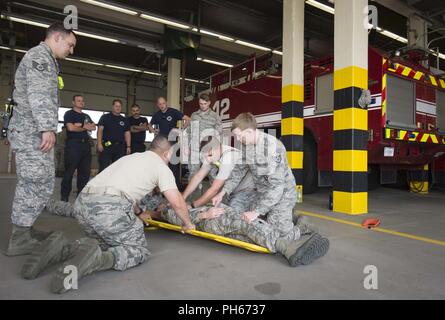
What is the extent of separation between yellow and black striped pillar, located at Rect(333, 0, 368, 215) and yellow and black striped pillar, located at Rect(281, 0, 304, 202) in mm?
903

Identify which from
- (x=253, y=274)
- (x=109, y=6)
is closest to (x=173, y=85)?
(x=109, y=6)

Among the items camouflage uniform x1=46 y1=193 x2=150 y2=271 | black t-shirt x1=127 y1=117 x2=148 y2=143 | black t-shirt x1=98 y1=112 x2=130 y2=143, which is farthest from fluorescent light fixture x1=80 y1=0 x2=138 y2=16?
camouflage uniform x1=46 y1=193 x2=150 y2=271

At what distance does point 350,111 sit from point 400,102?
1.23m

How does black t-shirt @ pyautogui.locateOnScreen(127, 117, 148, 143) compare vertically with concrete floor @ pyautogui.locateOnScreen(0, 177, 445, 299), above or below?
above

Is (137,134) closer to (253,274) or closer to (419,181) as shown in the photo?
(253,274)

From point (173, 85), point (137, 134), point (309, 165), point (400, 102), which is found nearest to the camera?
point (400, 102)

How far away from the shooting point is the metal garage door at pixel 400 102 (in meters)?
4.62

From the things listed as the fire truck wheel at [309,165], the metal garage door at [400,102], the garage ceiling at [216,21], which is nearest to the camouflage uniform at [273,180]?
the metal garage door at [400,102]

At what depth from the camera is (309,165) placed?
561 centimetres

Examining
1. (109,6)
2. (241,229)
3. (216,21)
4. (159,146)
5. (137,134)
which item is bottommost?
(241,229)

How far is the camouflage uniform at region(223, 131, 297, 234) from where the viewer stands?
234 cm

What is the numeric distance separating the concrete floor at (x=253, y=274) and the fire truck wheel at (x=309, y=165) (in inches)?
109

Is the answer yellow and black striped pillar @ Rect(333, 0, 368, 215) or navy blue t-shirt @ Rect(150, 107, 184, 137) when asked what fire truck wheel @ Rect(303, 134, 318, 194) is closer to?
yellow and black striped pillar @ Rect(333, 0, 368, 215)
